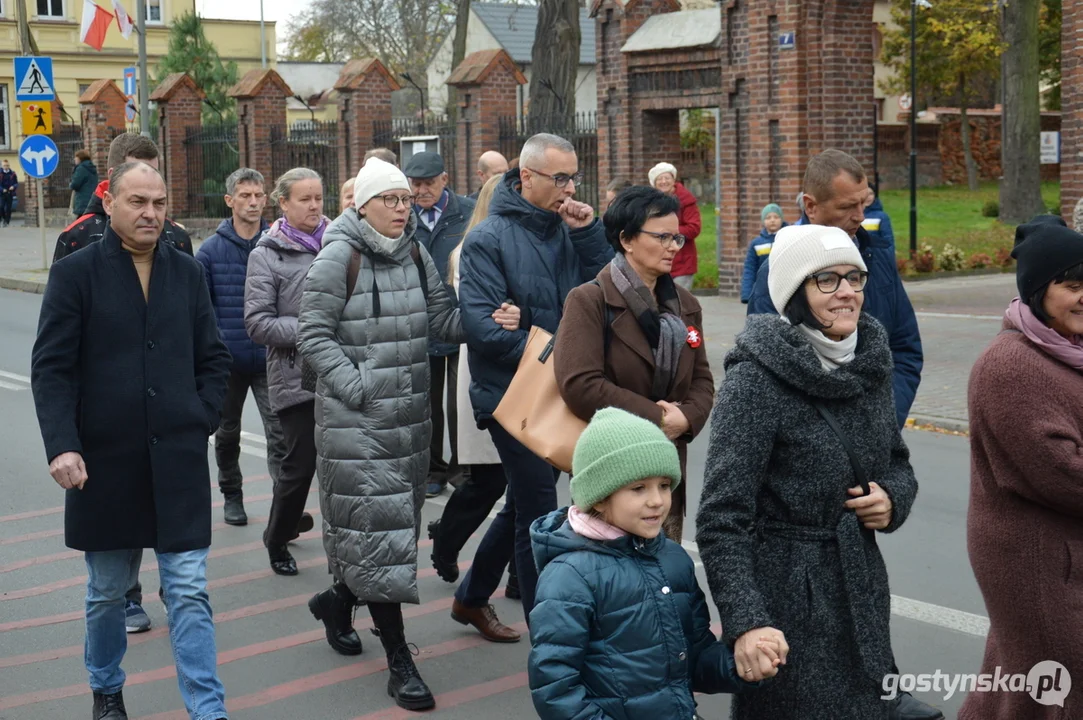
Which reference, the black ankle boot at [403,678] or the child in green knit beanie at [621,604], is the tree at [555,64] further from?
the child in green knit beanie at [621,604]

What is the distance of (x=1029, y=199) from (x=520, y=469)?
27356 mm

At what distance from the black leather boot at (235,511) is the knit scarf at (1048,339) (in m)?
5.57

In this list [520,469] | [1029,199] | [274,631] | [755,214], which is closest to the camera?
[520,469]

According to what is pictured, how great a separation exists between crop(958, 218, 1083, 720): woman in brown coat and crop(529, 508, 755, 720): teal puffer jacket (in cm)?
85

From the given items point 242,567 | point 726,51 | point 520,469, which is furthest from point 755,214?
point 520,469

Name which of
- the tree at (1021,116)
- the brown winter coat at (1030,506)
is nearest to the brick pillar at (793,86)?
the tree at (1021,116)

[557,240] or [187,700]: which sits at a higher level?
[557,240]

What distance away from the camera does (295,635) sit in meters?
6.40

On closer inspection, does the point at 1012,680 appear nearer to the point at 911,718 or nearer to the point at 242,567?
the point at 911,718

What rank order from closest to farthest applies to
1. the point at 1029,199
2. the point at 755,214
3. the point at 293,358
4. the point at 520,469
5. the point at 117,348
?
the point at 117,348, the point at 520,469, the point at 293,358, the point at 755,214, the point at 1029,199

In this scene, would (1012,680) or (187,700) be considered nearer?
(1012,680)

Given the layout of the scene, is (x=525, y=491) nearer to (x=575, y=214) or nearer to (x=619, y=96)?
(x=575, y=214)

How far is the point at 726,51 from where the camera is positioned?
19.0m

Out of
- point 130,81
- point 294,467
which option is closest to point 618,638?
point 294,467
